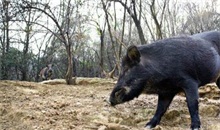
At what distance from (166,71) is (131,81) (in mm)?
440

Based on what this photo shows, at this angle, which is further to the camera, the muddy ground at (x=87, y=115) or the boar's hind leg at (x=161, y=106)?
the boar's hind leg at (x=161, y=106)

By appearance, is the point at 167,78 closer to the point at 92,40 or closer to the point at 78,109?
the point at 78,109

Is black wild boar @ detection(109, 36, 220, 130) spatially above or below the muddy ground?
above

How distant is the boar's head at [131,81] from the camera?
4.12 metres

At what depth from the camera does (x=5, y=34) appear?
18.7 metres

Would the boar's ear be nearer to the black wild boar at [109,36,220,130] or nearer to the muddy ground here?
the black wild boar at [109,36,220,130]

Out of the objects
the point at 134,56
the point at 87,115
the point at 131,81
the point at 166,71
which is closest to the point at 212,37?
the point at 166,71

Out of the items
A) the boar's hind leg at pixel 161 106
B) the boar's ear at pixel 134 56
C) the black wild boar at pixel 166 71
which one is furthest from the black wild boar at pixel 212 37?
the boar's ear at pixel 134 56

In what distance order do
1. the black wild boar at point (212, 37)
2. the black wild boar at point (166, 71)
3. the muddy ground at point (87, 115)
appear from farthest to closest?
the black wild boar at point (212, 37)
the black wild boar at point (166, 71)
the muddy ground at point (87, 115)

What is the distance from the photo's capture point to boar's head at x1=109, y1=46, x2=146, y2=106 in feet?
13.5

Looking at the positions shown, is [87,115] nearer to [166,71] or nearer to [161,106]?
[161,106]

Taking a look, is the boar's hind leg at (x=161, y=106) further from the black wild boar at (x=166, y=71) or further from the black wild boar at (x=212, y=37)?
the black wild boar at (x=212, y=37)

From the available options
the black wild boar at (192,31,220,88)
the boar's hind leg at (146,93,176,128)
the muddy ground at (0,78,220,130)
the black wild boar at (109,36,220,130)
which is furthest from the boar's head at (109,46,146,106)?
the black wild boar at (192,31,220,88)

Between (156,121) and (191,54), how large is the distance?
0.97 meters
